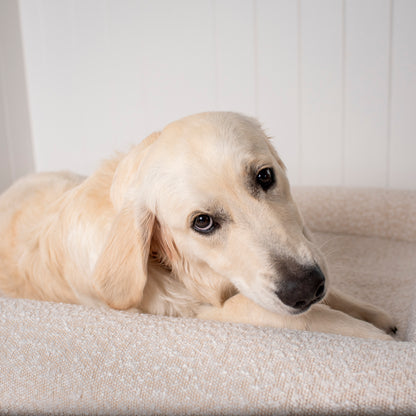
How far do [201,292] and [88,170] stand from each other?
7.47 ft

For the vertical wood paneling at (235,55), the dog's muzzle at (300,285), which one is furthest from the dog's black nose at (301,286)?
the vertical wood paneling at (235,55)

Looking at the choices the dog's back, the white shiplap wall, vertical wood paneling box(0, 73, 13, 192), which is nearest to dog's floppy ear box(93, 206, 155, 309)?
the dog's back

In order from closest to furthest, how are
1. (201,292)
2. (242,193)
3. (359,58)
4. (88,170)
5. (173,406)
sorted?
1. (173,406)
2. (242,193)
3. (201,292)
4. (359,58)
5. (88,170)

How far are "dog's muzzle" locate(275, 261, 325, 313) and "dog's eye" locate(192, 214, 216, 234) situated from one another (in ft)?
0.74

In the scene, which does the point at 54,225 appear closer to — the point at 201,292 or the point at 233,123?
the point at 201,292

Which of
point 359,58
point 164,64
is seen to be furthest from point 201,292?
point 164,64

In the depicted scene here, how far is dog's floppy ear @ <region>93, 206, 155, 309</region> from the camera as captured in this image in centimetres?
129

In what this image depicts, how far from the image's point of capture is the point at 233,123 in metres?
1.29

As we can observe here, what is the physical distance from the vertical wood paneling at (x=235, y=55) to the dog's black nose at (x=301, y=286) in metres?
1.95

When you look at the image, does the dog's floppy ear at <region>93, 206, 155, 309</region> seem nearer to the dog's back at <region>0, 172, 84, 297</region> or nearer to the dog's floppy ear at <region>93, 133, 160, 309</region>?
the dog's floppy ear at <region>93, 133, 160, 309</region>

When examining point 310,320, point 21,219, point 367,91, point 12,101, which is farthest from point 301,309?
point 12,101

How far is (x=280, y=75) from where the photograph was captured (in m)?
2.75

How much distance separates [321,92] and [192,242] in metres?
1.77

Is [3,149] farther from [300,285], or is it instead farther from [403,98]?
[300,285]
